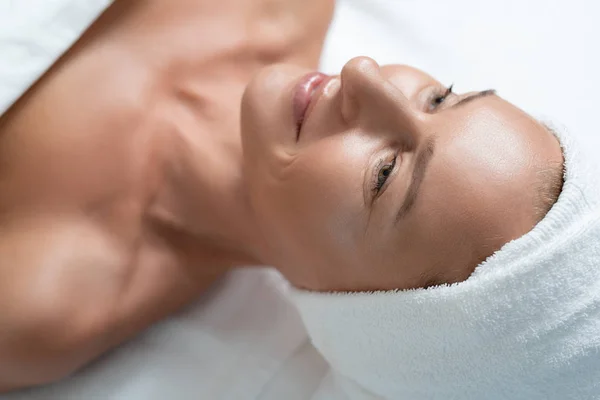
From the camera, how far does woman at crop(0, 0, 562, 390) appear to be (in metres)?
0.82

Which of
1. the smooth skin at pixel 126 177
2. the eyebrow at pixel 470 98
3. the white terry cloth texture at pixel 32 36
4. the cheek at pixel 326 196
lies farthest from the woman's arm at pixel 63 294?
the eyebrow at pixel 470 98

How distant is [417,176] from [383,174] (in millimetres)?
49

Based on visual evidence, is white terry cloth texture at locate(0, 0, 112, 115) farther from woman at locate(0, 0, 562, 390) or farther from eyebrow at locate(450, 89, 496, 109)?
eyebrow at locate(450, 89, 496, 109)

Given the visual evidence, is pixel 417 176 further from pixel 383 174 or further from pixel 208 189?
pixel 208 189

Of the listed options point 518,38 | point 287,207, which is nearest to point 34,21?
point 287,207

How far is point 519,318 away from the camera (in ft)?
2.61

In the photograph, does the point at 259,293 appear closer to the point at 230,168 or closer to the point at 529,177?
the point at 230,168

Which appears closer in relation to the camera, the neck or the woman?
the woman

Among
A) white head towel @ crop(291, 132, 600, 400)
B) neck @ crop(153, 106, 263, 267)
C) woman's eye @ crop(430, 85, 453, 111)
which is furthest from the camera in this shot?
neck @ crop(153, 106, 263, 267)

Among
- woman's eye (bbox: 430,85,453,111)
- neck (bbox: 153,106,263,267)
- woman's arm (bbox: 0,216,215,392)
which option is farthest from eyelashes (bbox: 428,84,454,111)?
woman's arm (bbox: 0,216,215,392)

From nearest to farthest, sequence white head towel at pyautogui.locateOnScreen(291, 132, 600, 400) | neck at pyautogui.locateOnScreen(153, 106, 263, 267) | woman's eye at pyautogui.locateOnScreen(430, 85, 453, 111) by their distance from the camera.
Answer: white head towel at pyautogui.locateOnScreen(291, 132, 600, 400), woman's eye at pyautogui.locateOnScreen(430, 85, 453, 111), neck at pyautogui.locateOnScreen(153, 106, 263, 267)

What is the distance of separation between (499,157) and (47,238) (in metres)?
0.65

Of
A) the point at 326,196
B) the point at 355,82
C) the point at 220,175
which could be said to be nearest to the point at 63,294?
the point at 220,175

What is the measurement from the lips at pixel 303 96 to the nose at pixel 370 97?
0.23 feet
